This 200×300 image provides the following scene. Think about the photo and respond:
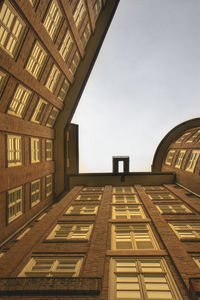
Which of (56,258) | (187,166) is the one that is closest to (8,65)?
(56,258)

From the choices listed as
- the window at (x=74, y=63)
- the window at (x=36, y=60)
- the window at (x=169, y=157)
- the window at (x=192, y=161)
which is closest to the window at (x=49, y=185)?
the window at (x=36, y=60)

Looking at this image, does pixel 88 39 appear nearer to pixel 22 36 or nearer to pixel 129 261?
pixel 22 36

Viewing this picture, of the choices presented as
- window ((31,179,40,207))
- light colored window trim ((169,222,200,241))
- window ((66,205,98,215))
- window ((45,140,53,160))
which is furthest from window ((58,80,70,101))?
light colored window trim ((169,222,200,241))

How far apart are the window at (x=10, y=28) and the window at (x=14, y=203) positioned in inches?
466

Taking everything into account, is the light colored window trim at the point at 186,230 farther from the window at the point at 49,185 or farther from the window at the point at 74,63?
the window at the point at 74,63

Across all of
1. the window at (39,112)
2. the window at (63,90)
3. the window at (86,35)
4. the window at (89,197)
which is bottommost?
the window at (89,197)

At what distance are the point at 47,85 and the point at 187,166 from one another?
71.1 feet

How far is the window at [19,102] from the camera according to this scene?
1802cm

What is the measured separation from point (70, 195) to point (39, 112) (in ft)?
34.7

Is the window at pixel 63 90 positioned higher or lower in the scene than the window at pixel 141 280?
higher

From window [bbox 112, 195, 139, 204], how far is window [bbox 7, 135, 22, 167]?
1109cm

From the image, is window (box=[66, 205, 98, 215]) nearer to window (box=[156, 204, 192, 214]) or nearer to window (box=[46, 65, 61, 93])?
window (box=[156, 204, 192, 214])

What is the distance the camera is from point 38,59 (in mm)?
18812

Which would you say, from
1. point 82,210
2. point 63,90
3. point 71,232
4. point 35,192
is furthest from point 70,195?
point 63,90
